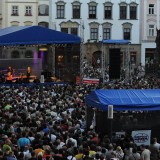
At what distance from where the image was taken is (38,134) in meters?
16.5

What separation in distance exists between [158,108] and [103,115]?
6.75ft

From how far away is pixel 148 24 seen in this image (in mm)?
62969

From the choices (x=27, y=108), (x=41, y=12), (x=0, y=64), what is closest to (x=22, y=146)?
(x=27, y=108)

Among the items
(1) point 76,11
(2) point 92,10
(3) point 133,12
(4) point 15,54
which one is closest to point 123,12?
(3) point 133,12

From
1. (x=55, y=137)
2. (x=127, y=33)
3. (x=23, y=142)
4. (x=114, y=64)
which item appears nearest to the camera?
(x=23, y=142)

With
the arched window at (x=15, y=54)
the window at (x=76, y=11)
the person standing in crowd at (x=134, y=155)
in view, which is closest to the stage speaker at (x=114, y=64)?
the person standing in crowd at (x=134, y=155)

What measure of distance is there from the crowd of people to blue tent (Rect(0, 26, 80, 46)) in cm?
565

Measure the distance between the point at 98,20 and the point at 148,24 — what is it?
19.3 ft

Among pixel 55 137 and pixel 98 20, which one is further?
pixel 98 20

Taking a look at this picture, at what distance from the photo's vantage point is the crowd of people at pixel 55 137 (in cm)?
1451

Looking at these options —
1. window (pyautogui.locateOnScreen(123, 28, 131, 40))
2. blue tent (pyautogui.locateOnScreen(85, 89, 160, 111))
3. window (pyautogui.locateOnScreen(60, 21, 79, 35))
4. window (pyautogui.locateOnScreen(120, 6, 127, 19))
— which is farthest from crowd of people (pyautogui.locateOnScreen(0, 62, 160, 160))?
window (pyautogui.locateOnScreen(120, 6, 127, 19))

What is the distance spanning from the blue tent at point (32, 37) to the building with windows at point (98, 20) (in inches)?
1192

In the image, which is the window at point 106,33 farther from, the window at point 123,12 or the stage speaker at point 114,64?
the stage speaker at point 114,64

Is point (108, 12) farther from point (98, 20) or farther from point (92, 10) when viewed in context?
point (92, 10)
